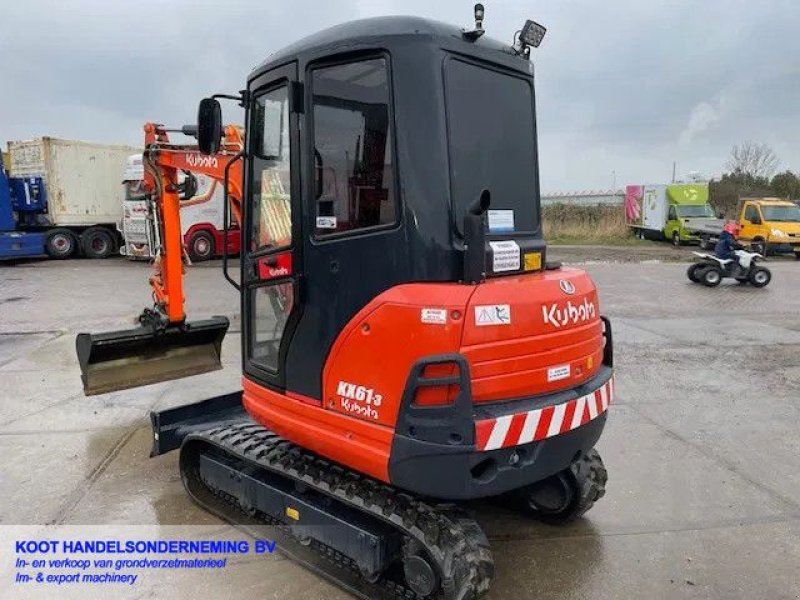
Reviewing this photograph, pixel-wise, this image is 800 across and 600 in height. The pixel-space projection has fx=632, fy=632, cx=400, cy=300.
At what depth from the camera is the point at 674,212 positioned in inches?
988

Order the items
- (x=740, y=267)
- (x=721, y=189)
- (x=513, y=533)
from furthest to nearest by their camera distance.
A: (x=721, y=189) < (x=740, y=267) < (x=513, y=533)

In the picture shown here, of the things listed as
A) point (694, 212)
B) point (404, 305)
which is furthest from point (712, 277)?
point (404, 305)

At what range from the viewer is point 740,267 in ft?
46.6

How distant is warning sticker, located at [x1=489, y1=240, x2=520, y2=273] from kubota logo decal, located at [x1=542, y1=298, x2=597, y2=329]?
272mm

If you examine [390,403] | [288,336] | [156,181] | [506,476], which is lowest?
[506,476]

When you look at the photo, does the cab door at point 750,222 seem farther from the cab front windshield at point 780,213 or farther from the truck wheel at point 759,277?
the truck wheel at point 759,277

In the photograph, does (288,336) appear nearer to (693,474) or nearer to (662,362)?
(693,474)

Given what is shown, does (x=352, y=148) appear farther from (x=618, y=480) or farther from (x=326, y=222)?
(x=618, y=480)

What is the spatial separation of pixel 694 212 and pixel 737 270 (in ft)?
38.1

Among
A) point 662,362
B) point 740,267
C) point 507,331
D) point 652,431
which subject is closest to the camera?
point 507,331

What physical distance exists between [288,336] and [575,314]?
1.43 metres

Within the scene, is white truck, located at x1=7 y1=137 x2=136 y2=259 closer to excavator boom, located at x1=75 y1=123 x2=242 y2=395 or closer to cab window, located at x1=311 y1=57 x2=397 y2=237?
excavator boom, located at x1=75 y1=123 x2=242 y2=395

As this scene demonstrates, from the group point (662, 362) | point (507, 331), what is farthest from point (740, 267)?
point (507, 331)

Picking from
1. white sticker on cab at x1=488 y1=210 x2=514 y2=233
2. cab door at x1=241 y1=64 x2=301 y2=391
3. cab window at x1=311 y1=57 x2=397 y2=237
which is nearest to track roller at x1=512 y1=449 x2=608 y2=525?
white sticker on cab at x1=488 y1=210 x2=514 y2=233
